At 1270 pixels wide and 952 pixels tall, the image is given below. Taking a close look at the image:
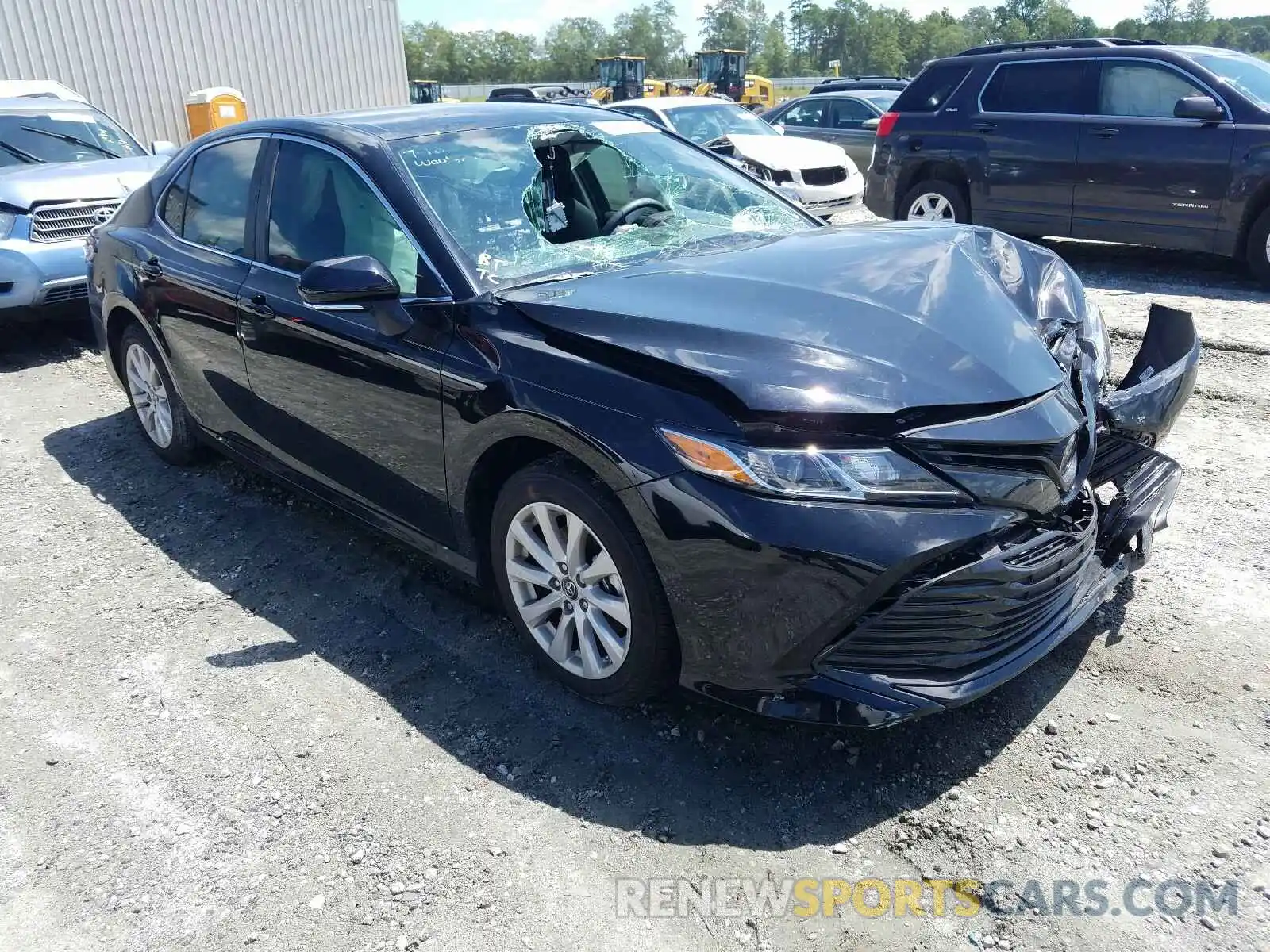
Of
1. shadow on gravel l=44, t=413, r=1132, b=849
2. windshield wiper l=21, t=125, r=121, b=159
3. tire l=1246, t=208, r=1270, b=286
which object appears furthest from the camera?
windshield wiper l=21, t=125, r=121, b=159

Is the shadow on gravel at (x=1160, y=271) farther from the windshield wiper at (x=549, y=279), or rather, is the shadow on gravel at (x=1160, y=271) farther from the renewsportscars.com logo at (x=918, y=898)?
the renewsportscars.com logo at (x=918, y=898)

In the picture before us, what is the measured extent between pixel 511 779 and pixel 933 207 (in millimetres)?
8131

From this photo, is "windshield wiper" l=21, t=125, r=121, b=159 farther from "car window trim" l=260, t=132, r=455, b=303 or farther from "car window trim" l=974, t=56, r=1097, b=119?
"car window trim" l=974, t=56, r=1097, b=119

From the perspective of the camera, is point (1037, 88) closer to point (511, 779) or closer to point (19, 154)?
point (511, 779)

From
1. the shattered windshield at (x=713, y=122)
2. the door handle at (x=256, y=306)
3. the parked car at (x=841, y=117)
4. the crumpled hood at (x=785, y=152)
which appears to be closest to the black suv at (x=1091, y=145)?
the crumpled hood at (x=785, y=152)

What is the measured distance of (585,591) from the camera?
283 centimetres

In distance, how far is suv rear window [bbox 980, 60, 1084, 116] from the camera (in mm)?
8523

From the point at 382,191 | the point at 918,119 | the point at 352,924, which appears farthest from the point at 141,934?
the point at 918,119

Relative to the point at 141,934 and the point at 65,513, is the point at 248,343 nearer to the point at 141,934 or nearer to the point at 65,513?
the point at 65,513

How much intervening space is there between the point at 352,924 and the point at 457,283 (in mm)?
1801

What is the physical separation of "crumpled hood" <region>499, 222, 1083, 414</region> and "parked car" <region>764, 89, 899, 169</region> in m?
11.4

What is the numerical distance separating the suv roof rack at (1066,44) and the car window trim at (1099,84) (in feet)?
0.34

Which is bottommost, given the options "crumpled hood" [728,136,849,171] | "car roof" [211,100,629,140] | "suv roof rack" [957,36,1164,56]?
"crumpled hood" [728,136,849,171]

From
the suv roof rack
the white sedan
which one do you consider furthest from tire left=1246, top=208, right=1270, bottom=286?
the white sedan
